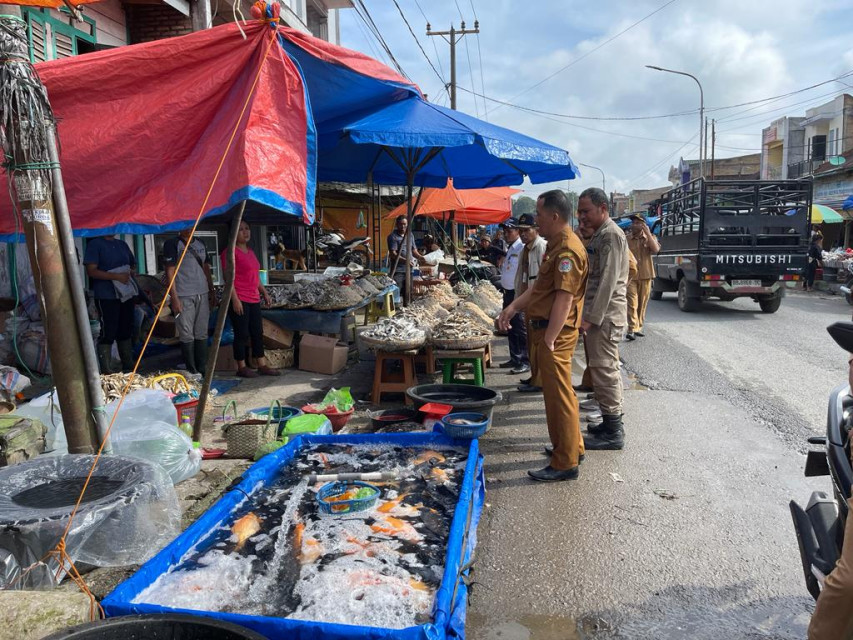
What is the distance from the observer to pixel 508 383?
25.6 ft

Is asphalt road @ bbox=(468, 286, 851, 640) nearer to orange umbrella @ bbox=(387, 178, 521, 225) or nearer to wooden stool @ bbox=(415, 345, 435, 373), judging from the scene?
wooden stool @ bbox=(415, 345, 435, 373)

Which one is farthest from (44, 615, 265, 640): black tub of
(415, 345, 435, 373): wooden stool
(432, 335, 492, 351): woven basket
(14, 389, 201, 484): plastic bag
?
(415, 345, 435, 373): wooden stool

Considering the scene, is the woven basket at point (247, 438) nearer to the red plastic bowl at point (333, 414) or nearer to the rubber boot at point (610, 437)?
the red plastic bowl at point (333, 414)

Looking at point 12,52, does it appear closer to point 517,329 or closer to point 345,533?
point 345,533

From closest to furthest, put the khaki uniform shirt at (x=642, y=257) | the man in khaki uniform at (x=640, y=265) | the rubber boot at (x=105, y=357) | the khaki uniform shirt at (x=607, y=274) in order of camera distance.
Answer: the khaki uniform shirt at (x=607, y=274) < the rubber boot at (x=105, y=357) < the man in khaki uniform at (x=640, y=265) < the khaki uniform shirt at (x=642, y=257)

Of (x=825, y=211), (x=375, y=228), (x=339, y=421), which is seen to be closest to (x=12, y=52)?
(x=339, y=421)

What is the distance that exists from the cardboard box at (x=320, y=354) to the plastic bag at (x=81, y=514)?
4.62 metres

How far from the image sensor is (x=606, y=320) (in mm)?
5254

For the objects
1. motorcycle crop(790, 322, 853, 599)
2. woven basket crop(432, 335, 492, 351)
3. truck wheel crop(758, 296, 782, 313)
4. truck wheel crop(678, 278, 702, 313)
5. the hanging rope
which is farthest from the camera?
truck wheel crop(678, 278, 702, 313)

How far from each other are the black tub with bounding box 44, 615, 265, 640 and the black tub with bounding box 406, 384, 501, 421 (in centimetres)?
344

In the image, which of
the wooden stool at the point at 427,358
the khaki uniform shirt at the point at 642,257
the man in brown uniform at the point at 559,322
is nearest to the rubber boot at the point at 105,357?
the wooden stool at the point at 427,358

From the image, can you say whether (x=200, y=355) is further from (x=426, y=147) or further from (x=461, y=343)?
(x=426, y=147)

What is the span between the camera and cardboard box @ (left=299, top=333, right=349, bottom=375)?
8000 millimetres

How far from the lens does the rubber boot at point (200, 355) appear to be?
752 centimetres
